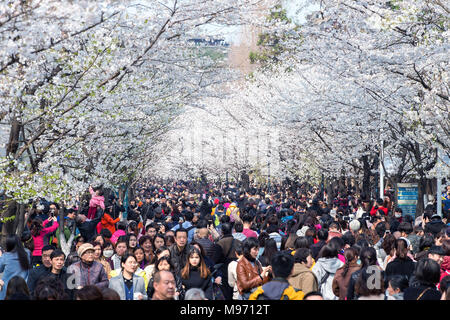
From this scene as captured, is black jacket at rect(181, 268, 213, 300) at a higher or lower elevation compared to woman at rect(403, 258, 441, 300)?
lower

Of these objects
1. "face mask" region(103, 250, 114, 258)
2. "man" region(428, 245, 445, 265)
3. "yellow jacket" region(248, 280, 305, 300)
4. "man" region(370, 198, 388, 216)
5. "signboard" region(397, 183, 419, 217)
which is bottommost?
"face mask" region(103, 250, 114, 258)

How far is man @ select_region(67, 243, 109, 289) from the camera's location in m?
7.73

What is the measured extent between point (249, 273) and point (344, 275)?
45.5 inches

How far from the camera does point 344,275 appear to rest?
7.52 metres

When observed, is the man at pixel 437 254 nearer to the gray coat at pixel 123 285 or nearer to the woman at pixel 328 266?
the woman at pixel 328 266

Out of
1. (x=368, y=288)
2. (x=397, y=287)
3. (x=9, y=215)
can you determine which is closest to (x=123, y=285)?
(x=368, y=288)

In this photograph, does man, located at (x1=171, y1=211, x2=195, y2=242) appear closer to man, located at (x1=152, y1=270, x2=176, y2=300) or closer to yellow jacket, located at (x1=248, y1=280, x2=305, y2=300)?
man, located at (x1=152, y1=270, x2=176, y2=300)

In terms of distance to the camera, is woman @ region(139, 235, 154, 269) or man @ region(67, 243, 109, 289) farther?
woman @ region(139, 235, 154, 269)

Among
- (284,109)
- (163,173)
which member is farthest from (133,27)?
(163,173)

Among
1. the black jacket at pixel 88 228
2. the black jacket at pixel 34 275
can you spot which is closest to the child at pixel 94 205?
the black jacket at pixel 88 228

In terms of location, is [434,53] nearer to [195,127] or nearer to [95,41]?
[95,41]

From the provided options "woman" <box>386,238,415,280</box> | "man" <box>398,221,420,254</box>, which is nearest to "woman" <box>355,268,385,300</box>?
"woman" <box>386,238,415,280</box>

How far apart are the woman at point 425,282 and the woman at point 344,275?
3.16 ft

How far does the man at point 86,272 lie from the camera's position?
25.3 feet
